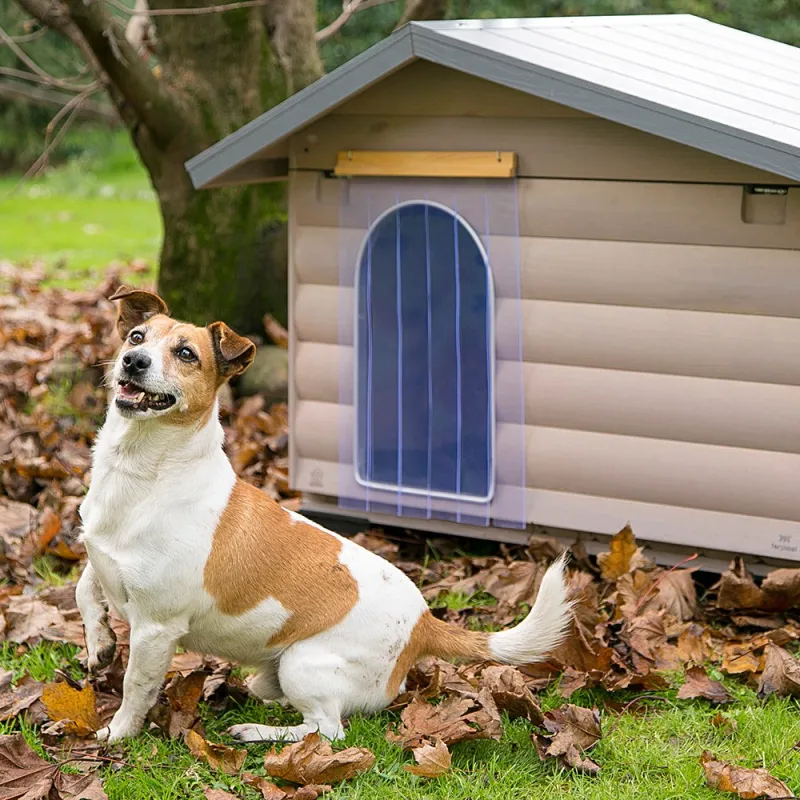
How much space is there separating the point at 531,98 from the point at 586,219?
0.50 m

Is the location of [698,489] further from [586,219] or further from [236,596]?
[236,596]

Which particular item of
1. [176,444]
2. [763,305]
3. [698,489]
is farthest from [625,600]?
[176,444]

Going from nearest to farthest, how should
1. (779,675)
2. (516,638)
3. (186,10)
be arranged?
1. (516,638)
2. (779,675)
3. (186,10)

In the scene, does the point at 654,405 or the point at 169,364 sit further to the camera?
the point at 654,405

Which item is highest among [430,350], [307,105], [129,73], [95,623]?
[129,73]

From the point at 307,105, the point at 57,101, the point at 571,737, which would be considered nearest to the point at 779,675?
the point at 571,737

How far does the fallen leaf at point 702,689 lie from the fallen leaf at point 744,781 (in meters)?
0.43

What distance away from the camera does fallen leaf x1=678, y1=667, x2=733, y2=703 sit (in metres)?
3.46

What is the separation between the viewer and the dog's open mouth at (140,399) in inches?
117

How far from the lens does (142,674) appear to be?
122 inches

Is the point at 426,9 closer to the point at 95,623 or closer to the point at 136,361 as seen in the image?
the point at 136,361

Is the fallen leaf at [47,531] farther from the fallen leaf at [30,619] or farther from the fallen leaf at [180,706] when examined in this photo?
the fallen leaf at [180,706]

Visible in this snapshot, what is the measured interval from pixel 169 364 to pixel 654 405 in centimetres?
199

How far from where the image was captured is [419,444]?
468 centimetres
